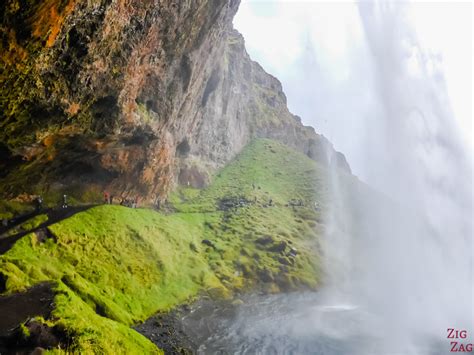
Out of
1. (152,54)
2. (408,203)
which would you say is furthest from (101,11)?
(408,203)

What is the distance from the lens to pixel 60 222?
3516 cm

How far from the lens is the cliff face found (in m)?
19.1

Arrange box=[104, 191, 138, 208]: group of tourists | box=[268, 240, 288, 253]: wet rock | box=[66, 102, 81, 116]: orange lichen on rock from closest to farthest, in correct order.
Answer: box=[66, 102, 81, 116]: orange lichen on rock, box=[104, 191, 138, 208]: group of tourists, box=[268, 240, 288, 253]: wet rock

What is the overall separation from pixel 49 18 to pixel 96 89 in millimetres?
12741

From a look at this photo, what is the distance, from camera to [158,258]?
4278 cm

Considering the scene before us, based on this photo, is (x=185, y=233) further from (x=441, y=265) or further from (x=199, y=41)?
(x=441, y=265)

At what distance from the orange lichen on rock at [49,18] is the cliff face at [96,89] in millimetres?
67

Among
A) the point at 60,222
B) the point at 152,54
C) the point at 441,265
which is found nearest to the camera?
the point at 60,222

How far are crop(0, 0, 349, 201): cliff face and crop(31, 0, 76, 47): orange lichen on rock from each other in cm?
7

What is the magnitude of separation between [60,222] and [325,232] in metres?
62.5

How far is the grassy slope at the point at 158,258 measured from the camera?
73.7 feet

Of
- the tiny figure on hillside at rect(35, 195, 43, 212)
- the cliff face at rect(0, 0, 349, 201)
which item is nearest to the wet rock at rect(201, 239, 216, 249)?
the cliff face at rect(0, 0, 349, 201)

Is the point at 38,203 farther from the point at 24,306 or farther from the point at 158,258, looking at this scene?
the point at 24,306

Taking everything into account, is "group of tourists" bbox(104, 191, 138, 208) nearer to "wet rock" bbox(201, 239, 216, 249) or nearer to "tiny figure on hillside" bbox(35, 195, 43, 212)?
"tiny figure on hillside" bbox(35, 195, 43, 212)
